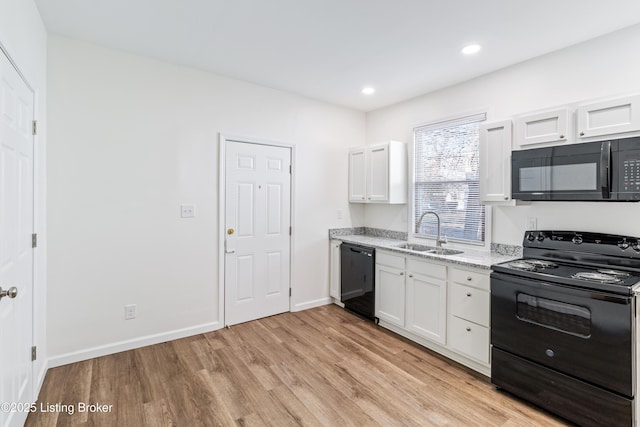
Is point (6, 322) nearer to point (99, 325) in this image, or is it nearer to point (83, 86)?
point (99, 325)

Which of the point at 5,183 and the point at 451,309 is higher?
the point at 5,183

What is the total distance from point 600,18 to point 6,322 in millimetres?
4033

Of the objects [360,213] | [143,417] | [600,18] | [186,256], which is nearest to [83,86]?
[186,256]

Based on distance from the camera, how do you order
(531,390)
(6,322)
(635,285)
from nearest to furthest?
1. (6,322)
2. (635,285)
3. (531,390)

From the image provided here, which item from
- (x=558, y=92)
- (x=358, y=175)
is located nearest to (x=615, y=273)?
(x=558, y=92)

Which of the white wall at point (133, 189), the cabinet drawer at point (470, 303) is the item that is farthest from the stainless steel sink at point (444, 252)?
the white wall at point (133, 189)

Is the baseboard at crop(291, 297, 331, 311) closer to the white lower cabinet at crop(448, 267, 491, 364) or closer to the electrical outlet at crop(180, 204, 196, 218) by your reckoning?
the electrical outlet at crop(180, 204, 196, 218)

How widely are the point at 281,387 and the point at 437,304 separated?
4.97 feet

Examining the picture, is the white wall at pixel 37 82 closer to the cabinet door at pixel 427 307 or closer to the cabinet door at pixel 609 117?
the cabinet door at pixel 427 307

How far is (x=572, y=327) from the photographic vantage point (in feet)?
6.47

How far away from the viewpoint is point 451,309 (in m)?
2.75

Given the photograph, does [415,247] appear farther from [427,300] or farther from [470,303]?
[470,303]

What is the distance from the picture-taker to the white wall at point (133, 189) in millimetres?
2604

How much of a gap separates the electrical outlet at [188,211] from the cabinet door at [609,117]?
10.9ft
